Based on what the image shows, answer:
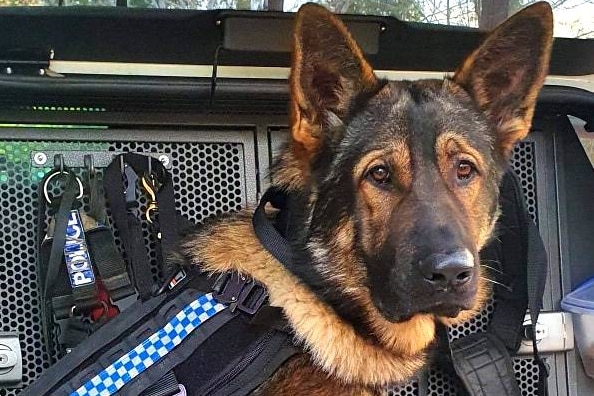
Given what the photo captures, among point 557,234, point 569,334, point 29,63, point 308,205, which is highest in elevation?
point 29,63

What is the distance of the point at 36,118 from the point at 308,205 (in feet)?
2.54

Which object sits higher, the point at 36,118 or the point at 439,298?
the point at 36,118

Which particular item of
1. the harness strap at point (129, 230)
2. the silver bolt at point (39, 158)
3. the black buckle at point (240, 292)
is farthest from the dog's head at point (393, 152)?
the silver bolt at point (39, 158)

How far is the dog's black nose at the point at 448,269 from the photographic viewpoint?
2033mm

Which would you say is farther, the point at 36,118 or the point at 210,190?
the point at 210,190

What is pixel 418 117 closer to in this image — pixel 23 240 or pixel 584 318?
pixel 584 318

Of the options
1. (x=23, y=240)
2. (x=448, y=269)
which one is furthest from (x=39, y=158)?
(x=448, y=269)

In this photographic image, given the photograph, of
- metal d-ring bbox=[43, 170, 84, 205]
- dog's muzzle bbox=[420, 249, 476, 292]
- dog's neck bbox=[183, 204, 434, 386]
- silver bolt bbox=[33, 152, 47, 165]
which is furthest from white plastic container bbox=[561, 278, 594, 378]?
silver bolt bbox=[33, 152, 47, 165]

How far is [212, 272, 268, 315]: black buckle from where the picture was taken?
2.26 m

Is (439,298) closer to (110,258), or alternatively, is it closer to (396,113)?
(396,113)

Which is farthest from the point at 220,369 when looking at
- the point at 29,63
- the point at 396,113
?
the point at 29,63

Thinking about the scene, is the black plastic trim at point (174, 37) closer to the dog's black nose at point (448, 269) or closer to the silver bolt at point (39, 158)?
the silver bolt at point (39, 158)

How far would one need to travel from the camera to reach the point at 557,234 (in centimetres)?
275

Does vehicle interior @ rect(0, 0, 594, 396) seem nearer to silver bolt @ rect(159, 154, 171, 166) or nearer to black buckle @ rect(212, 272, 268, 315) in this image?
silver bolt @ rect(159, 154, 171, 166)
